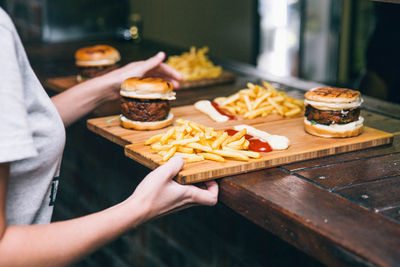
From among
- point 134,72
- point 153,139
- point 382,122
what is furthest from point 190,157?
point 382,122

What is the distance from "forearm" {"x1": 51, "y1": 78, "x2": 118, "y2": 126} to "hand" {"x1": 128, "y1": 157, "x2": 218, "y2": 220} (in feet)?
2.44

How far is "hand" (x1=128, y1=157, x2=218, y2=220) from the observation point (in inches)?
53.3

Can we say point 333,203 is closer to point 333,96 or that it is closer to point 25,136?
point 333,96

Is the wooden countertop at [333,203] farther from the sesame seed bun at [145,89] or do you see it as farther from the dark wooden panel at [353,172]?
the sesame seed bun at [145,89]

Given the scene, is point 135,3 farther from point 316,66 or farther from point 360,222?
point 360,222

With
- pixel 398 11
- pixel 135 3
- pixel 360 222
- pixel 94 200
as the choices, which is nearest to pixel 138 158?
pixel 360 222

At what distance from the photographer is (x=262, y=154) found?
168cm

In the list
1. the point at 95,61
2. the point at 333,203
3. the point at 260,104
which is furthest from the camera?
the point at 95,61

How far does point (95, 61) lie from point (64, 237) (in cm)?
176

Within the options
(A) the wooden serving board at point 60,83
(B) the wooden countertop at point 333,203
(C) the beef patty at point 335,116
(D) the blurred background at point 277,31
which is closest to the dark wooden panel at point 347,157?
(B) the wooden countertop at point 333,203

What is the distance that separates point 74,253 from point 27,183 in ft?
0.68

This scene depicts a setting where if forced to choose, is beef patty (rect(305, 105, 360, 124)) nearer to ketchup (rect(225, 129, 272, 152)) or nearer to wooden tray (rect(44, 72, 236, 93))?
ketchup (rect(225, 129, 272, 152))

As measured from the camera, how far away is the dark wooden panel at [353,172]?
1.51 meters

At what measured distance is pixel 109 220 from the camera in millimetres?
1269
